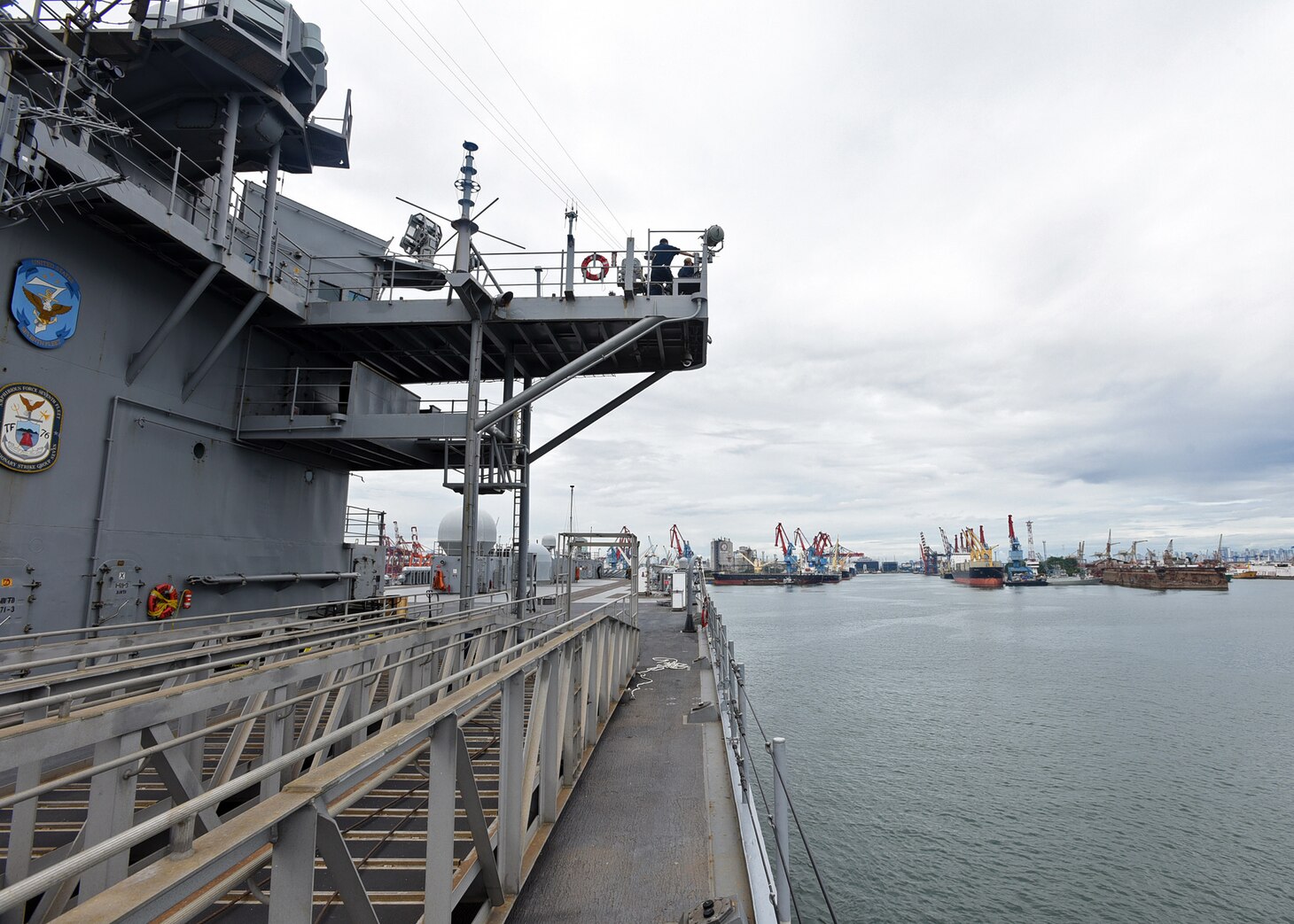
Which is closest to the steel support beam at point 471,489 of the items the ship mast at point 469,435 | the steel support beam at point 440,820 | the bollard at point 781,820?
the ship mast at point 469,435

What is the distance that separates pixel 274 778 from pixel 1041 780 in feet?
53.3

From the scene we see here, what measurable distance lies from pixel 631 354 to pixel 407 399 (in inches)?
216

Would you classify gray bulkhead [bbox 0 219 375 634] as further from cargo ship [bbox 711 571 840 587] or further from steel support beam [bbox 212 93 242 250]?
cargo ship [bbox 711 571 840 587]

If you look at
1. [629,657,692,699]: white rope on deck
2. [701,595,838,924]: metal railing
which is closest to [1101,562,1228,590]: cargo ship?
[629,657,692,699]: white rope on deck

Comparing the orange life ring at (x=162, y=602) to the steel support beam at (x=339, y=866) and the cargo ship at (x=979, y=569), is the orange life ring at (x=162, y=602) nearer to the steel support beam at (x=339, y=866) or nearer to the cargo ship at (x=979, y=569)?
the steel support beam at (x=339, y=866)

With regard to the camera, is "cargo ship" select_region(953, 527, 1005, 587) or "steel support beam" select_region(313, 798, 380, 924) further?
"cargo ship" select_region(953, 527, 1005, 587)

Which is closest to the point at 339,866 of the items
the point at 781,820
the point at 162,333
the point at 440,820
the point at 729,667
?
the point at 440,820

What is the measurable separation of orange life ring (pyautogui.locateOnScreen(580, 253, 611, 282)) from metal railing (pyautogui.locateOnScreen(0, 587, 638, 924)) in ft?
28.2

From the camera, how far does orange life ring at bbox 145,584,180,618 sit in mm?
10359

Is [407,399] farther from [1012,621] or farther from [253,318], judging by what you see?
[1012,621]

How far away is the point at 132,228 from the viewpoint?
970cm

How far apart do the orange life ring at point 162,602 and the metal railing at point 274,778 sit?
11.7ft

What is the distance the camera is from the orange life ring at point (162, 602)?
10359mm

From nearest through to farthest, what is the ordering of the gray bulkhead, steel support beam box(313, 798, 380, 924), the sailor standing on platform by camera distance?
steel support beam box(313, 798, 380, 924), the gray bulkhead, the sailor standing on platform
